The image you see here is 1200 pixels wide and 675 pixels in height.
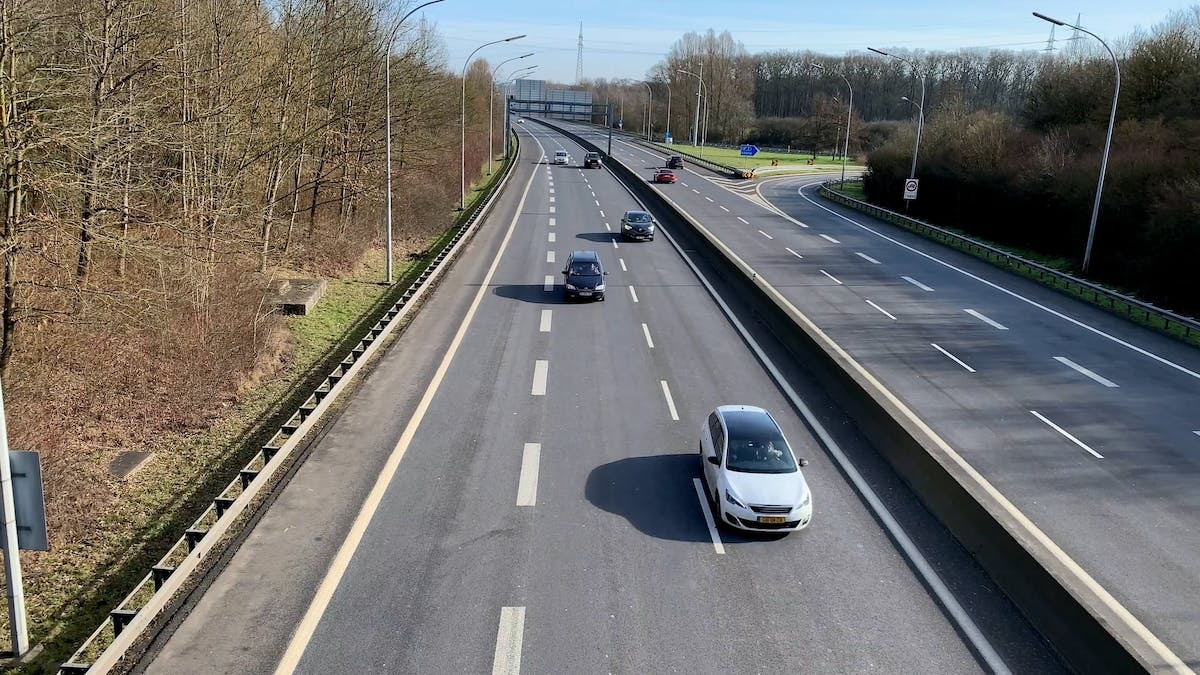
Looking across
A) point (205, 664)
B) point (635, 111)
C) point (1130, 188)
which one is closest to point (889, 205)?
point (1130, 188)

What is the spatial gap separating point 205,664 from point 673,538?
20.8 feet

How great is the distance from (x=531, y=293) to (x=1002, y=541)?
2061 cm

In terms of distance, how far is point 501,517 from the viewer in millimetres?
12781

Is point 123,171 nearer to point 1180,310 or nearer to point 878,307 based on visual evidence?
point 878,307

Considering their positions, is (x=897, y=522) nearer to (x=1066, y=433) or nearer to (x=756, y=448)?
(x=756, y=448)

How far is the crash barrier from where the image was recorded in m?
8.81

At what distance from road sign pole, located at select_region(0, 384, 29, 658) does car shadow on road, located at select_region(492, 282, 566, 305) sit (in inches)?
773

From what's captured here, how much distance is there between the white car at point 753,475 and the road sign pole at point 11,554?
9001 mm

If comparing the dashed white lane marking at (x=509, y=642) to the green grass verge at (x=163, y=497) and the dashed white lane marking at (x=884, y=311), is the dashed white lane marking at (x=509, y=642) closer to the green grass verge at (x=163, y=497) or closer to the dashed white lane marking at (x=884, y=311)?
the green grass verge at (x=163, y=497)

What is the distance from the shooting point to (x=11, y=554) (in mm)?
9094

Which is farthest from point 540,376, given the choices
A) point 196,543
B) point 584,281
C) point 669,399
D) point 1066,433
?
point 1066,433

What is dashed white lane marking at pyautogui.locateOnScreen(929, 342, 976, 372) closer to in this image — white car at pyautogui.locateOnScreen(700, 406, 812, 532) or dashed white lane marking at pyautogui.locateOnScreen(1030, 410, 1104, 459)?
dashed white lane marking at pyautogui.locateOnScreen(1030, 410, 1104, 459)

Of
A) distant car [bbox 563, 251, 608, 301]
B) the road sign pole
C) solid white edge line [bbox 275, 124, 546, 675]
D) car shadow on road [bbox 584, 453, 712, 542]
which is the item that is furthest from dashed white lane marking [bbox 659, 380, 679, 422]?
the road sign pole

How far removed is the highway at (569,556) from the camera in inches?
373
